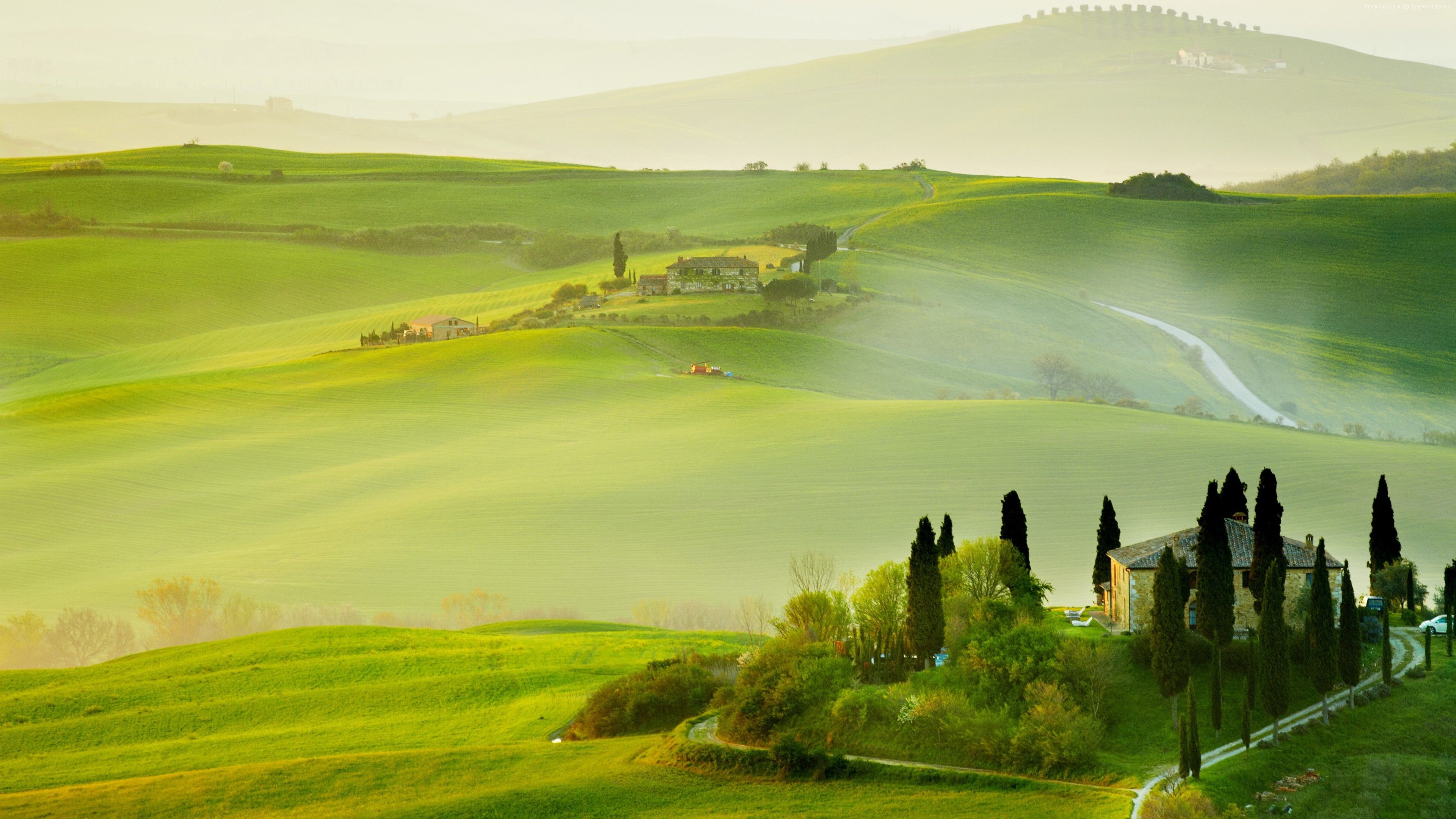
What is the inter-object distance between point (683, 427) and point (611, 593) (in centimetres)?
2892

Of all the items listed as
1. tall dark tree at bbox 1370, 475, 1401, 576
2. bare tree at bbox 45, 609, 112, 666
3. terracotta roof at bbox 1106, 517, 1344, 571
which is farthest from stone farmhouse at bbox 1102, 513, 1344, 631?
bare tree at bbox 45, 609, 112, 666

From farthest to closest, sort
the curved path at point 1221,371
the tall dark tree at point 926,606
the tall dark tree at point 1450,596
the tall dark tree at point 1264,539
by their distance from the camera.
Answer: the curved path at point 1221,371 → the tall dark tree at point 926,606 → the tall dark tree at point 1450,596 → the tall dark tree at point 1264,539

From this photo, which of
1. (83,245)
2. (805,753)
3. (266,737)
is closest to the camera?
(805,753)

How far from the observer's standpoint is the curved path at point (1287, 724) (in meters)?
37.3

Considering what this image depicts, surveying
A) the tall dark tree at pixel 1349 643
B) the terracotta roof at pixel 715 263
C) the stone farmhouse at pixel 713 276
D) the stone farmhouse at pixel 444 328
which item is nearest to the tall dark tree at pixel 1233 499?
the tall dark tree at pixel 1349 643

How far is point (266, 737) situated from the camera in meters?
50.1

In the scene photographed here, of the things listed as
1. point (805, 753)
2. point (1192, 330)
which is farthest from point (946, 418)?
point (1192, 330)

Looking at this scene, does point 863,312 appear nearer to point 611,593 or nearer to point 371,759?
point 611,593

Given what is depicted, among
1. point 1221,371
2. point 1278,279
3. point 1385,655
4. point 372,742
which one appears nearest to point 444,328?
point 1221,371

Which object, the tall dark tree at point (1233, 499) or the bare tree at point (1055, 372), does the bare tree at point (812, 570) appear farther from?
the bare tree at point (1055, 372)

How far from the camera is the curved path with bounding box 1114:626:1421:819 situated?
37.3m

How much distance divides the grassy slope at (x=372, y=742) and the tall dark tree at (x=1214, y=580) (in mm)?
9946

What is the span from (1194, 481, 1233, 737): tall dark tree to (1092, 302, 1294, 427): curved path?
264 ft

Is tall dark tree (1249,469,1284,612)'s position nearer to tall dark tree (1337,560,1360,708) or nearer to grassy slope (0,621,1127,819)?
tall dark tree (1337,560,1360,708)
